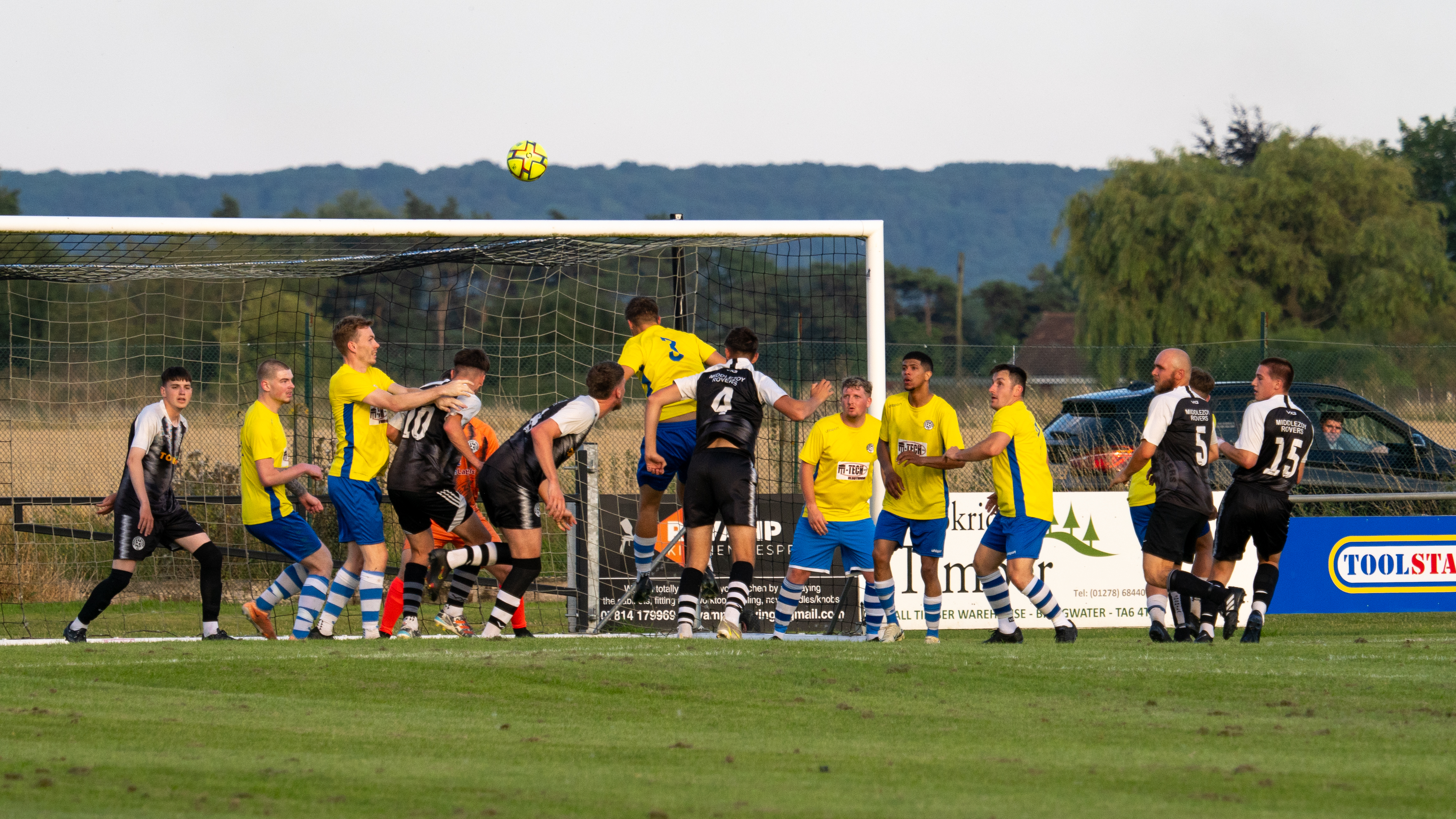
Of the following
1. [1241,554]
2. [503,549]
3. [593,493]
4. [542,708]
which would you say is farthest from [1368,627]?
[542,708]

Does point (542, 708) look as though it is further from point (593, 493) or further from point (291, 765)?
point (593, 493)

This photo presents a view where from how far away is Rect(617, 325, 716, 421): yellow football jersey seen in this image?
32.3 feet

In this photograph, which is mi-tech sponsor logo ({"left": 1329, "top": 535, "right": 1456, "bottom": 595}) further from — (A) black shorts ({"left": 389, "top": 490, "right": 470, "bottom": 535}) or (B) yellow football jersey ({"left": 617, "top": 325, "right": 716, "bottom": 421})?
(A) black shorts ({"left": 389, "top": 490, "right": 470, "bottom": 535})

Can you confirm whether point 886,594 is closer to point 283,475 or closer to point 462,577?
point 462,577

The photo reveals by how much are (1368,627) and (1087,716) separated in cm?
743

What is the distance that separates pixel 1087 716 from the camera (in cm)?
625

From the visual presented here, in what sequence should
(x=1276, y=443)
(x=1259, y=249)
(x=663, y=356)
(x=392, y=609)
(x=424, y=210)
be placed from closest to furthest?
(x=1276, y=443) < (x=392, y=609) < (x=663, y=356) < (x=1259, y=249) < (x=424, y=210)

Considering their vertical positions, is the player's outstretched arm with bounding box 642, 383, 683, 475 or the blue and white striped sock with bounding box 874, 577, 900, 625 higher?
the player's outstretched arm with bounding box 642, 383, 683, 475

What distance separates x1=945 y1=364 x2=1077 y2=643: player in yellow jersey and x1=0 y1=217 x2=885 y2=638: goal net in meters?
1.39

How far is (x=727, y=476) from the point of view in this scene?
884cm

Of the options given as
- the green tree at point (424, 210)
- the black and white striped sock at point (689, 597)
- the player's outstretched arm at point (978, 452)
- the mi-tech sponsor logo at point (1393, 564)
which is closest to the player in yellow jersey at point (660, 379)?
the black and white striped sock at point (689, 597)

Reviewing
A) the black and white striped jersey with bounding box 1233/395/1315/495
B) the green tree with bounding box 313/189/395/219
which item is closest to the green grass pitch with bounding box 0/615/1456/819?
the black and white striped jersey with bounding box 1233/395/1315/495

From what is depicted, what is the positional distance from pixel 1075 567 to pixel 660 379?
180 inches

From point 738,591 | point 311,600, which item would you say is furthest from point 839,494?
point 311,600
